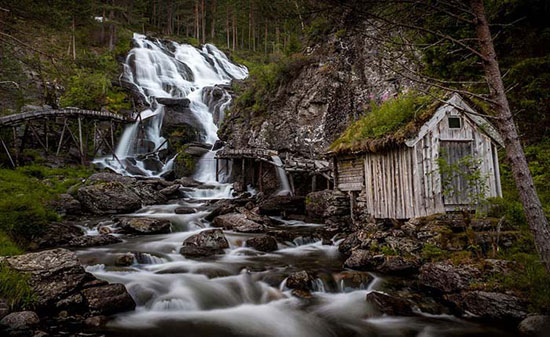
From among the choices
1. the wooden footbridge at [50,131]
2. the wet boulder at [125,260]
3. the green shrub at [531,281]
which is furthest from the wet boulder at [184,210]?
the green shrub at [531,281]

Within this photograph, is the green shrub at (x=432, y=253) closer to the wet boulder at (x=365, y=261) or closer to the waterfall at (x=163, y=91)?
the wet boulder at (x=365, y=261)

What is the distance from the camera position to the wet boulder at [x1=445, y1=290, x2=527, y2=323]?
189 inches

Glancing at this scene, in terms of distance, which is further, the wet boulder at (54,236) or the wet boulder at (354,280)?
the wet boulder at (54,236)

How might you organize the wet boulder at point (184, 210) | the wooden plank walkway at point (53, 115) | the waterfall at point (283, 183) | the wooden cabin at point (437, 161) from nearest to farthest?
the wooden cabin at point (437, 161) < the wet boulder at point (184, 210) < the wooden plank walkway at point (53, 115) < the waterfall at point (283, 183)

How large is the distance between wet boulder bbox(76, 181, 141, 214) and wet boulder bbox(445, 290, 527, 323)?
13862 millimetres

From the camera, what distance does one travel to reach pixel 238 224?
12.1 m

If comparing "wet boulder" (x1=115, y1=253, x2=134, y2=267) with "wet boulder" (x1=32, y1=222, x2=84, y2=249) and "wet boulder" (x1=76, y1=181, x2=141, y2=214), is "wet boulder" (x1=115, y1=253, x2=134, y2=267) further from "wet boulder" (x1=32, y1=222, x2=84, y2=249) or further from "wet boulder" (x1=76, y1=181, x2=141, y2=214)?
"wet boulder" (x1=76, y1=181, x2=141, y2=214)

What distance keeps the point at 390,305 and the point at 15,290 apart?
6190 millimetres

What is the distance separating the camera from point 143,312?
574 centimetres

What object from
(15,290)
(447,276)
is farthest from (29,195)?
(447,276)

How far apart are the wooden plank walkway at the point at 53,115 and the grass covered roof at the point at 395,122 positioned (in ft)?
61.7

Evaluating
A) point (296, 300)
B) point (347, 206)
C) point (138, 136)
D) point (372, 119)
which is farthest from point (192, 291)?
point (138, 136)

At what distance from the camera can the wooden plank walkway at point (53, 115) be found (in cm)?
1802

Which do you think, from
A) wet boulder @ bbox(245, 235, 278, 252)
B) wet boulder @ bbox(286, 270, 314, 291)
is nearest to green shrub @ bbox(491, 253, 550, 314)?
wet boulder @ bbox(286, 270, 314, 291)
